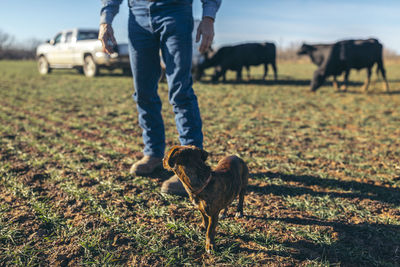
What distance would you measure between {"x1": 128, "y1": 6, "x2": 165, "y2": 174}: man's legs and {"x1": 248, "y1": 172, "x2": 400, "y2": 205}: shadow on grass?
0.93 meters

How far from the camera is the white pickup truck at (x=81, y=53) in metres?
11.0

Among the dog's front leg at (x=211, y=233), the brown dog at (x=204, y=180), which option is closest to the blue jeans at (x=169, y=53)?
the brown dog at (x=204, y=180)

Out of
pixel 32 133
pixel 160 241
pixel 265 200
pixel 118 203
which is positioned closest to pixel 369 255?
pixel 265 200

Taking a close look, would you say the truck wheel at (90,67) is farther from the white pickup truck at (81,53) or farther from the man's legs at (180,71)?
the man's legs at (180,71)

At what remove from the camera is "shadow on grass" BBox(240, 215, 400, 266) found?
5.37ft

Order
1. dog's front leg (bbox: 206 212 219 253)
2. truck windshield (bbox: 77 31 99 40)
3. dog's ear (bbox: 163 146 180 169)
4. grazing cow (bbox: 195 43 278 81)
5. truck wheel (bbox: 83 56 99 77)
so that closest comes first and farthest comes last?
1. dog's ear (bbox: 163 146 180 169)
2. dog's front leg (bbox: 206 212 219 253)
3. grazing cow (bbox: 195 43 278 81)
4. truck wheel (bbox: 83 56 99 77)
5. truck windshield (bbox: 77 31 99 40)

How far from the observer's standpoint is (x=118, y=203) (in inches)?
87.7

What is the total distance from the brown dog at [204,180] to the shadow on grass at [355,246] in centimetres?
33

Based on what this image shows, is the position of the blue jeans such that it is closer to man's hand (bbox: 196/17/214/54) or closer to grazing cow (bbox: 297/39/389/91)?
man's hand (bbox: 196/17/214/54)

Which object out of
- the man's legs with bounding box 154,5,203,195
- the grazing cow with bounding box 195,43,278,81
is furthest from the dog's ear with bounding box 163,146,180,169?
the grazing cow with bounding box 195,43,278,81

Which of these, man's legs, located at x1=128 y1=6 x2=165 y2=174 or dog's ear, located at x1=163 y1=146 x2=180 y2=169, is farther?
man's legs, located at x1=128 y1=6 x2=165 y2=174

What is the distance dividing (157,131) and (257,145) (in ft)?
4.93

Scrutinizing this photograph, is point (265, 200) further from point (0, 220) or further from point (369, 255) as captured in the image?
point (0, 220)

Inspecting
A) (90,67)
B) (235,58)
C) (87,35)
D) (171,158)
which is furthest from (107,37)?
(87,35)
